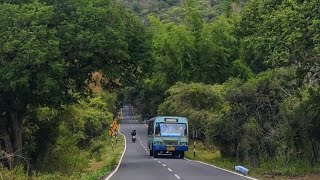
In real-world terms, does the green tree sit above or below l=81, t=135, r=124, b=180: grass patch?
above

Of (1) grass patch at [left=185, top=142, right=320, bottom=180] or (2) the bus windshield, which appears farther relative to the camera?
(2) the bus windshield

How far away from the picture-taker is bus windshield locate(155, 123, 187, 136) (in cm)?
3788

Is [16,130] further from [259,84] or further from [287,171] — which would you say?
[287,171]

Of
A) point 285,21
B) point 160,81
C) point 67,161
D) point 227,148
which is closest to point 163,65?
point 160,81

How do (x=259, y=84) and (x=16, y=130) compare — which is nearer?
(x=16, y=130)

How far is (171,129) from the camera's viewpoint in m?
38.0

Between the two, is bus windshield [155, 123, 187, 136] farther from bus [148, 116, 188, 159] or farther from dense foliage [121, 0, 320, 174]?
dense foliage [121, 0, 320, 174]

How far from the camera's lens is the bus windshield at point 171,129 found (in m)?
37.9

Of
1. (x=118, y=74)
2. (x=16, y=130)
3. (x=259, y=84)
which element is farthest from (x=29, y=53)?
(x=259, y=84)

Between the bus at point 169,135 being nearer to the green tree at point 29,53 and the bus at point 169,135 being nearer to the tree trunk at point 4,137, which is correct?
the tree trunk at point 4,137

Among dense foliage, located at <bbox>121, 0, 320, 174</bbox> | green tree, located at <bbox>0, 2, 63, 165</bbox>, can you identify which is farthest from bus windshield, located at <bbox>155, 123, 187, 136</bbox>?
green tree, located at <bbox>0, 2, 63, 165</bbox>

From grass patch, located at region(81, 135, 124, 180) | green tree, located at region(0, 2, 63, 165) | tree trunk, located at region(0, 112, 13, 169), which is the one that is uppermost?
green tree, located at region(0, 2, 63, 165)

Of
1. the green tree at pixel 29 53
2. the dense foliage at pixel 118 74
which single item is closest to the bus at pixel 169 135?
the dense foliage at pixel 118 74

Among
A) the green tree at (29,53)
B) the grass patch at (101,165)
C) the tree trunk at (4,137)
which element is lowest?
the grass patch at (101,165)
